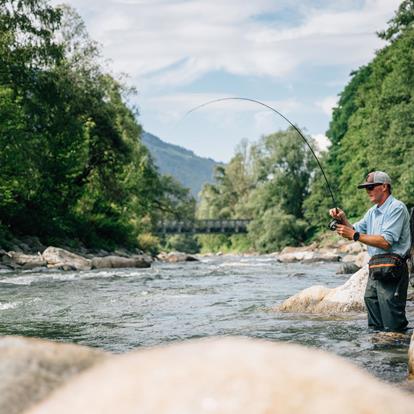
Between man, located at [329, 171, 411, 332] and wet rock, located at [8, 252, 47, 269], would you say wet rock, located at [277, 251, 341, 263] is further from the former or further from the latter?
man, located at [329, 171, 411, 332]

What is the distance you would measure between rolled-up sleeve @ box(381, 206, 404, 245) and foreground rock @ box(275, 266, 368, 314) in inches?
117

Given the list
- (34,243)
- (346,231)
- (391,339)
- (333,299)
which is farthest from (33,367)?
(34,243)

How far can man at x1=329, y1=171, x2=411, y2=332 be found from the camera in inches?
249

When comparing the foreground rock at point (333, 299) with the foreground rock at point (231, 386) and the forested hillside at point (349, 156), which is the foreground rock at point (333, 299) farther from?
the forested hillside at point (349, 156)

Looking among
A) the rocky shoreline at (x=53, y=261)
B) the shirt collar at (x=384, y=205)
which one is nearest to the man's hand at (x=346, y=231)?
the shirt collar at (x=384, y=205)

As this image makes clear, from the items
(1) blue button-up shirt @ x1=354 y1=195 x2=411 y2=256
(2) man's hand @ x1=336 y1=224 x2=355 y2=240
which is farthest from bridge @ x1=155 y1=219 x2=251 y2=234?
(2) man's hand @ x1=336 y1=224 x2=355 y2=240

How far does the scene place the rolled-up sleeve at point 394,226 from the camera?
6.31 meters

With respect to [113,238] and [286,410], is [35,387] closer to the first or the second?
[286,410]

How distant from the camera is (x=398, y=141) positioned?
3247 cm

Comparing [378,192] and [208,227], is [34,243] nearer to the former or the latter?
[378,192]

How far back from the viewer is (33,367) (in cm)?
211

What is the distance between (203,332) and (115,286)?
769cm

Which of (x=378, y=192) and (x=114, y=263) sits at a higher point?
(x=378, y=192)

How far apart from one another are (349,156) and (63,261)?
109 feet
